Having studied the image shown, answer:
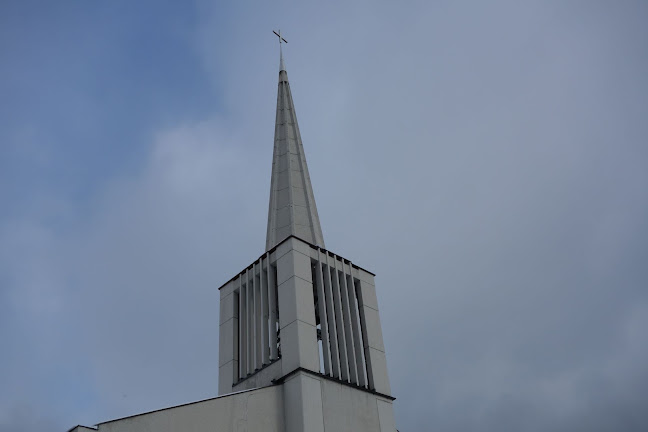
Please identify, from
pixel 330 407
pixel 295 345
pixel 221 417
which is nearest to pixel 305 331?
pixel 295 345

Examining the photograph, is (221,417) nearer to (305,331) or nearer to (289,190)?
(305,331)

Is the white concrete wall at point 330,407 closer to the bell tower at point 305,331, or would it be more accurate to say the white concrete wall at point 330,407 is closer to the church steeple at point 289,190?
the bell tower at point 305,331

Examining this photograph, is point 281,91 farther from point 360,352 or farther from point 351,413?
point 351,413

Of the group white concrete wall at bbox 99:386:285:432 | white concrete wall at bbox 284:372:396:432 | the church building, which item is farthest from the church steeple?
white concrete wall at bbox 99:386:285:432

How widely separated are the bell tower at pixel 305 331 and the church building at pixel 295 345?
4 centimetres

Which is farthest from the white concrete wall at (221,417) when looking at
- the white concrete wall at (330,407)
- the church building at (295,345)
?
the white concrete wall at (330,407)

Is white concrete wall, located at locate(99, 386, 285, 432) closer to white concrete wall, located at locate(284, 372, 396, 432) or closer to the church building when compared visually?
the church building

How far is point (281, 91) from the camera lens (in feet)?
→ 117

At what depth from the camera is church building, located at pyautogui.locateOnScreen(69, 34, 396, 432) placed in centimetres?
2181

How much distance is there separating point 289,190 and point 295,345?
29.5ft

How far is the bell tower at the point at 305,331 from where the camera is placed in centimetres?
2302

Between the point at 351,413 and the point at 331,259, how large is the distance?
6.53 m

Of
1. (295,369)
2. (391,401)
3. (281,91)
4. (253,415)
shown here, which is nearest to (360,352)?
(391,401)

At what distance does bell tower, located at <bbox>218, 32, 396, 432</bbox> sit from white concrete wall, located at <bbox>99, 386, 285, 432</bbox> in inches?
21.1
